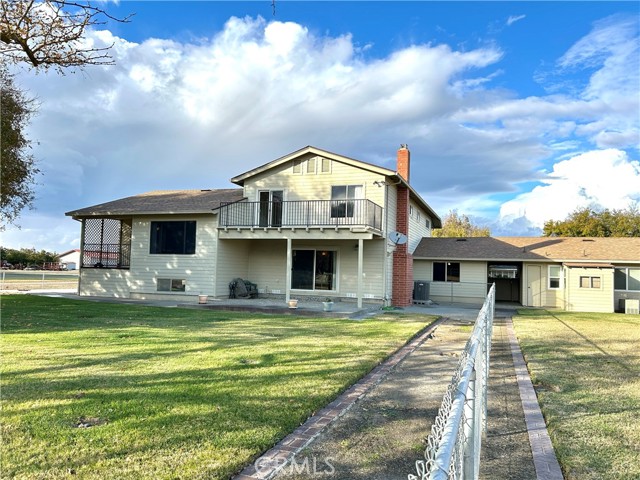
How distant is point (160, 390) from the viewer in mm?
5043

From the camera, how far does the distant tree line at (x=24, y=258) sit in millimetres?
51625

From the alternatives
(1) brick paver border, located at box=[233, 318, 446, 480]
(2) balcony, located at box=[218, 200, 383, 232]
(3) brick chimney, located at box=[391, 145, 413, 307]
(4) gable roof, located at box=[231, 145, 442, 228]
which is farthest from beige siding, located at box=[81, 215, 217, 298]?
(1) brick paver border, located at box=[233, 318, 446, 480]

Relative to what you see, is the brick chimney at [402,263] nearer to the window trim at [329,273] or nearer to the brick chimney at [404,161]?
the brick chimney at [404,161]

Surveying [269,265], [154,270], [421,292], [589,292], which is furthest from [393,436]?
[589,292]

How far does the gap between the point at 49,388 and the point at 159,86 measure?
1537 cm

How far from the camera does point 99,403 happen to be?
14.9ft

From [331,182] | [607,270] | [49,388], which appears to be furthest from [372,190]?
[49,388]

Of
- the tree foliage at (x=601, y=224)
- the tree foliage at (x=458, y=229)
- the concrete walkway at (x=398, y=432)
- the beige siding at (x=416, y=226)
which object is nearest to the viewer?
the concrete walkway at (x=398, y=432)

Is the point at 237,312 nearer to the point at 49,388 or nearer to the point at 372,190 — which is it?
the point at 372,190

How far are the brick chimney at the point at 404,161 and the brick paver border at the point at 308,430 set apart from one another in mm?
15030

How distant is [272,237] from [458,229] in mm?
36535

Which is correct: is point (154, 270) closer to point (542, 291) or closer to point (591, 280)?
point (542, 291)

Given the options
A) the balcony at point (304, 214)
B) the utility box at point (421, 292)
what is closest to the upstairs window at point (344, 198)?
the balcony at point (304, 214)

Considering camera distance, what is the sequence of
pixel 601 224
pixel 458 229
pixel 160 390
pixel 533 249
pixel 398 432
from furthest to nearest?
pixel 458 229 → pixel 601 224 → pixel 533 249 → pixel 160 390 → pixel 398 432
